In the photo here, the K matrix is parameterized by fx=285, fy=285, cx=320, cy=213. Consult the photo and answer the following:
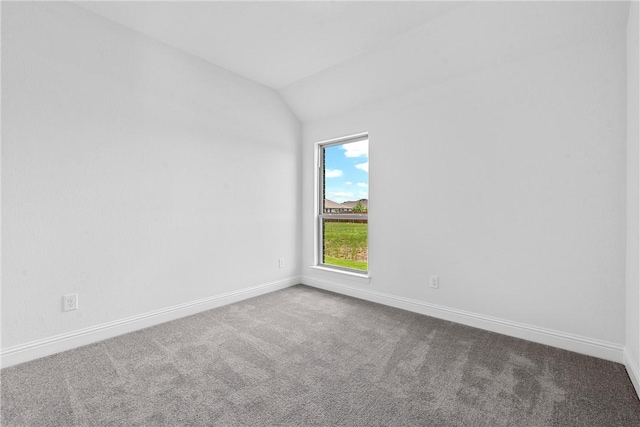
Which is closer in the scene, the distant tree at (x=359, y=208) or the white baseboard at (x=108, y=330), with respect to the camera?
the white baseboard at (x=108, y=330)

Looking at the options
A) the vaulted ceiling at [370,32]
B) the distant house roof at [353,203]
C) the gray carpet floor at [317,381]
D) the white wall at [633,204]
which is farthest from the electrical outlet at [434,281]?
the vaulted ceiling at [370,32]

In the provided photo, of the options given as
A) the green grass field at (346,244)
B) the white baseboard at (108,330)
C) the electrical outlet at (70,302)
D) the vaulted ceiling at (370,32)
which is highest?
the vaulted ceiling at (370,32)

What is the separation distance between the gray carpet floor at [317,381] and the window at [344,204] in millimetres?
1282

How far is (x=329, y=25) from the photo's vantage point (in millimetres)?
2357

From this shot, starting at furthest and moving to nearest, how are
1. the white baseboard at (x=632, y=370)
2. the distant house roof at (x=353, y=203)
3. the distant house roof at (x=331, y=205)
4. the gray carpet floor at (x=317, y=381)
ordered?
→ the distant house roof at (x=331, y=205) < the distant house roof at (x=353, y=203) < the white baseboard at (x=632, y=370) < the gray carpet floor at (x=317, y=381)

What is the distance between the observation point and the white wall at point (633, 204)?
1.65 meters

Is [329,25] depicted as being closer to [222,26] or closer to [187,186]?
[222,26]

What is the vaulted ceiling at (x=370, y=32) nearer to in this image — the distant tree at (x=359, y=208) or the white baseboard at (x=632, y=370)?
the distant tree at (x=359, y=208)

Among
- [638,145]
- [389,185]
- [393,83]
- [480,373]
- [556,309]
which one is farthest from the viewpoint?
[389,185]

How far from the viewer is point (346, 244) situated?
12.3 ft

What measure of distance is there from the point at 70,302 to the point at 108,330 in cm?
35

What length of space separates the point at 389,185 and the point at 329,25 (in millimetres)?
1596

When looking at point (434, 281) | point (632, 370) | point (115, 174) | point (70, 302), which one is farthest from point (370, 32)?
point (70, 302)

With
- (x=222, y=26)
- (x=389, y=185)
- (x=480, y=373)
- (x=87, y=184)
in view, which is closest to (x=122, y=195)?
(x=87, y=184)
